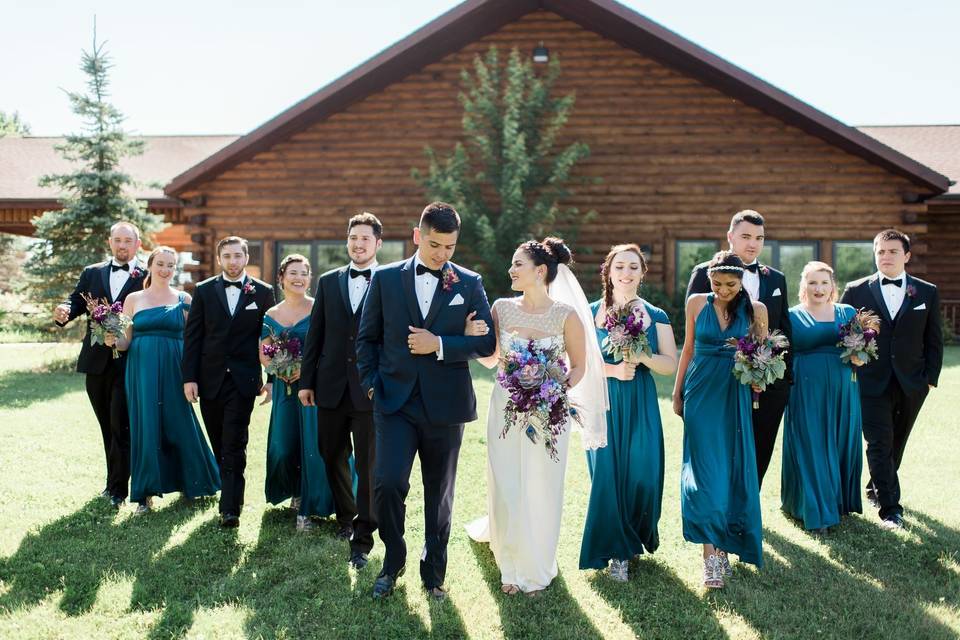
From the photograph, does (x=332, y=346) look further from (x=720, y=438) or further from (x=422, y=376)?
(x=720, y=438)

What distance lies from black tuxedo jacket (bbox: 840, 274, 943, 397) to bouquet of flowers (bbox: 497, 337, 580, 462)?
3470 millimetres

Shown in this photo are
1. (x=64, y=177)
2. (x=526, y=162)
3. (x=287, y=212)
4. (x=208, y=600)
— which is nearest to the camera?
(x=208, y=600)

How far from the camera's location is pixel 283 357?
234 inches

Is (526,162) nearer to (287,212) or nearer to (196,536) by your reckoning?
(287,212)

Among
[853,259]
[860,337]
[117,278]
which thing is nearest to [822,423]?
[860,337]

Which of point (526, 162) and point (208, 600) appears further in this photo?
point (526, 162)

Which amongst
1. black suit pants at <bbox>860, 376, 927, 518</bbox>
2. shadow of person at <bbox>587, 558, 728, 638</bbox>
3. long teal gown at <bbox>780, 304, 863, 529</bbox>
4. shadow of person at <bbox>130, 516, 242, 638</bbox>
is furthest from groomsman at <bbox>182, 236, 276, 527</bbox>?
black suit pants at <bbox>860, 376, 927, 518</bbox>

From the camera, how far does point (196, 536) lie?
558cm

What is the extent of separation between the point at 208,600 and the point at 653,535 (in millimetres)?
2894

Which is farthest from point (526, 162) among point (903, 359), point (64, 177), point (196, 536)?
point (196, 536)

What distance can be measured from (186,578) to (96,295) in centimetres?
314

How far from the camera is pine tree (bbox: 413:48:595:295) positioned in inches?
640

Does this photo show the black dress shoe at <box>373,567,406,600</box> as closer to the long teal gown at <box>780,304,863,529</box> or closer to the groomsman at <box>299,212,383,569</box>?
the groomsman at <box>299,212,383,569</box>

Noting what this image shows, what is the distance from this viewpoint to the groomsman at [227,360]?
5816 millimetres
